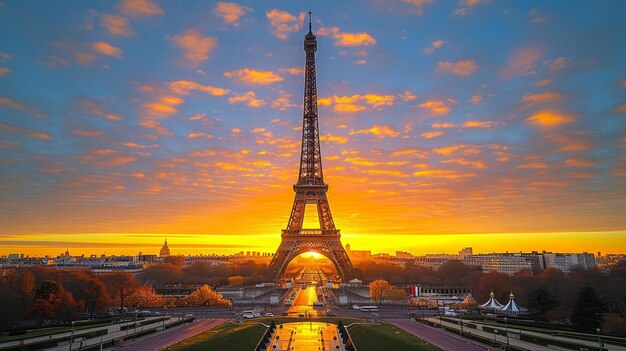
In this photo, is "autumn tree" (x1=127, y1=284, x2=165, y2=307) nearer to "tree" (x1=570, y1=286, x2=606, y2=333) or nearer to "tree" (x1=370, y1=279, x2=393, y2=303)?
"tree" (x1=370, y1=279, x2=393, y2=303)

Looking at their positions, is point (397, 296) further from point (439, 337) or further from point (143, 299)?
point (143, 299)

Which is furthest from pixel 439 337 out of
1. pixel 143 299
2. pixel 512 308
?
pixel 143 299

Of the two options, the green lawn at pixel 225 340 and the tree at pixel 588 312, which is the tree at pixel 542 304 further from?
the green lawn at pixel 225 340

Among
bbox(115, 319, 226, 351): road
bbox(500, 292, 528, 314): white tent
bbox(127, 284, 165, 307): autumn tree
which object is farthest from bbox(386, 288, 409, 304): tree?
bbox(127, 284, 165, 307): autumn tree

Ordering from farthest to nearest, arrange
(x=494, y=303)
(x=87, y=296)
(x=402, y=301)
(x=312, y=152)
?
(x=312, y=152)
(x=402, y=301)
(x=494, y=303)
(x=87, y=296)

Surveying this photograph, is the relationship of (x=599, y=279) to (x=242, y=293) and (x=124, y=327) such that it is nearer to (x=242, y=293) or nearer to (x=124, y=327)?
(x=242, y=293)

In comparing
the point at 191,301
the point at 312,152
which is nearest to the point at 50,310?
the point at 191,301
